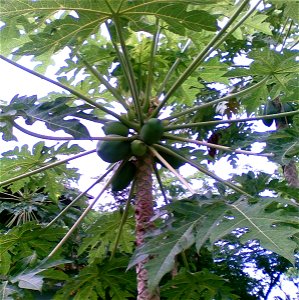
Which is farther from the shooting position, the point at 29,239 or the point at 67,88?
the point at 29,239

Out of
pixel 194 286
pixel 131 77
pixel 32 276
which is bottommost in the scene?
pixel 32 276

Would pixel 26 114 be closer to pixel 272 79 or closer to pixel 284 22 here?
pixel 272 79

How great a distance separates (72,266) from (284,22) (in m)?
1.98

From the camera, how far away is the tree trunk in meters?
1.80

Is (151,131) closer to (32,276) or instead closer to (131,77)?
(131,77)

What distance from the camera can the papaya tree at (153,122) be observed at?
5.05 feet

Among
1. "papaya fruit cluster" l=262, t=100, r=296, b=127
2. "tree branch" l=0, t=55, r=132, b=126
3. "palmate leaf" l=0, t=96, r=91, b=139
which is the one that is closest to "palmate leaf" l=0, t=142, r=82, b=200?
"tree branch" l=0, t=55, r=132, b=126

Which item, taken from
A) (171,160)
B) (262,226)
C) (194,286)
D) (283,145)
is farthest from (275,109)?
(262,226)

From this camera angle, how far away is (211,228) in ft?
4.77

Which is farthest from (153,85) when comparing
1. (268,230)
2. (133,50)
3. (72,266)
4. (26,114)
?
(72,266)

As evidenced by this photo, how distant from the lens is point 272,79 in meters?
2.09

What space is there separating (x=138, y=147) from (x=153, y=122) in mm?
109

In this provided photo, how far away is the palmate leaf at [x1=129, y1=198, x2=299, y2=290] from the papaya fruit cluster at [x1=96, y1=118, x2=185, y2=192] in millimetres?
348

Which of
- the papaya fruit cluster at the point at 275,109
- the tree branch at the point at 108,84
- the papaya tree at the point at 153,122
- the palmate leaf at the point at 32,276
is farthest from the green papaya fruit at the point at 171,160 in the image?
the papaya fruit cluster at the point at 275,109
